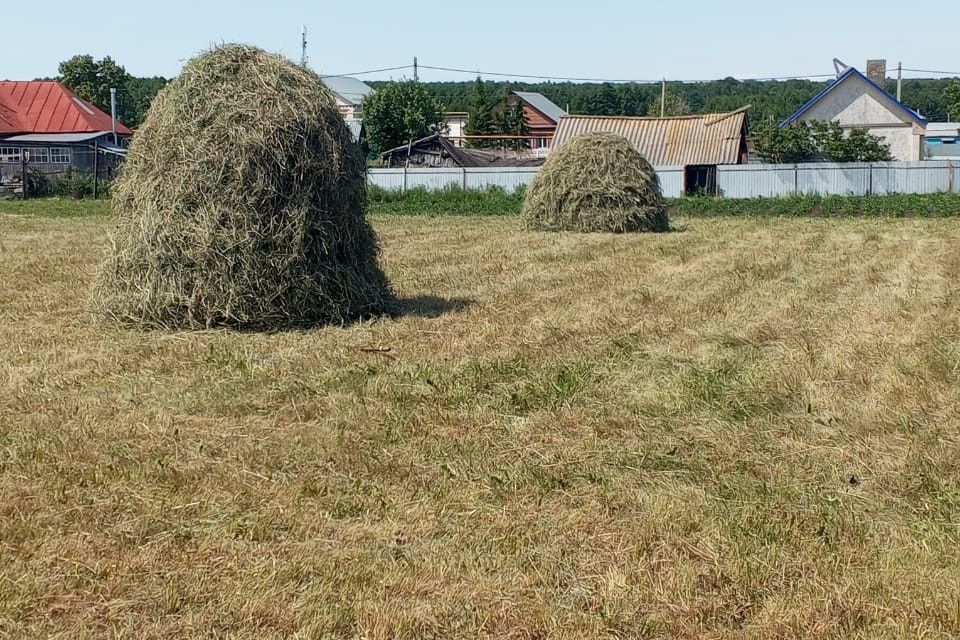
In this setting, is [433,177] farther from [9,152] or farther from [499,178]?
[9,152]

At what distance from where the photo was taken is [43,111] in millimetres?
54344

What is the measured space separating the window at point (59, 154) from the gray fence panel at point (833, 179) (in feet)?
115

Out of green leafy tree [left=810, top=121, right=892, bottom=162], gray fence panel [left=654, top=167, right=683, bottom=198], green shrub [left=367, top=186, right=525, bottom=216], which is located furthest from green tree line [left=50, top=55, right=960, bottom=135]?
gray fence panel [left=654, top=167, right=683, bottom=198]

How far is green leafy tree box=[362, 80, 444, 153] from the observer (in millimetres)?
61062

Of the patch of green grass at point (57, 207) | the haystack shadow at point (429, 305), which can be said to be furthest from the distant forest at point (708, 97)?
the haystack shadow at point (429, 305)

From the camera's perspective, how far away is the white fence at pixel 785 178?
35250 millimetres

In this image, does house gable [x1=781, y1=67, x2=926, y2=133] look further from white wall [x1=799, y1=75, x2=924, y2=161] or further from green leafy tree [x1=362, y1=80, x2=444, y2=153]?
green leafy tree [x1=362, y1=80, x2=444, y2=153]

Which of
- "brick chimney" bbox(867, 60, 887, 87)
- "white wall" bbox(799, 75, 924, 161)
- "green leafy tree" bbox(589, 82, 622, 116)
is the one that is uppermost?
"green leafy tree" bbox(589, 82, 622, 116)

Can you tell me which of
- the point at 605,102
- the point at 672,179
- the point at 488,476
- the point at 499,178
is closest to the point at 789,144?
the point at 672,179

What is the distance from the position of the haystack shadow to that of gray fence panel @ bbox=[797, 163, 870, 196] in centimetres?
2692

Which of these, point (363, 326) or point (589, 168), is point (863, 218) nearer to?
point (589, 168)

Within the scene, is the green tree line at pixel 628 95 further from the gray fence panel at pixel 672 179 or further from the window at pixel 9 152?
the gray fence panel at pixel 672 179

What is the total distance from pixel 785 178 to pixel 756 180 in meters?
0.98

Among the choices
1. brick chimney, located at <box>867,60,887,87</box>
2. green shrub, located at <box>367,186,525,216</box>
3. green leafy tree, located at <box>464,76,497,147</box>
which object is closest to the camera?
green shrub, located at <box>367,186,525,216</box>
